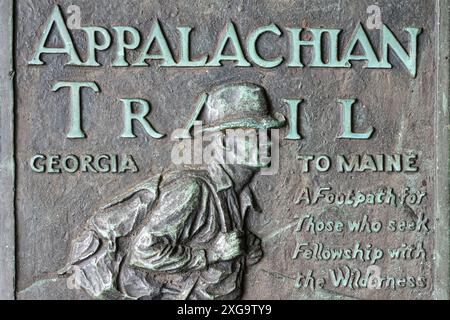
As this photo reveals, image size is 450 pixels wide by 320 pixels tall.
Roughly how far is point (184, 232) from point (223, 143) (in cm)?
38

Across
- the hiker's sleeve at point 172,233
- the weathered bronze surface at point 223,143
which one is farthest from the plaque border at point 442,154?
the hiker's sleeve at point 172,233

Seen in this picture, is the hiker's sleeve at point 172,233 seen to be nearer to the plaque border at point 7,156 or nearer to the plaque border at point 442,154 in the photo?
the plaque border at point 7,156

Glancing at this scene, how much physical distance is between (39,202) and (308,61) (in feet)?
3.93

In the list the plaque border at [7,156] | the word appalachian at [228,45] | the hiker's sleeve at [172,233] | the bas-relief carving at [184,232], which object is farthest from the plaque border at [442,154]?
the plaque border at [7,156]

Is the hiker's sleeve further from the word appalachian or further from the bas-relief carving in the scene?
the word appalachian

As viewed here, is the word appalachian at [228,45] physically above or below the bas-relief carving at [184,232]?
above

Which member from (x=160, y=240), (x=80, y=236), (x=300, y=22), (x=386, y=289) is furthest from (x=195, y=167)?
(x=386, y=289)

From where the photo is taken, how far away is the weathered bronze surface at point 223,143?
2359mm

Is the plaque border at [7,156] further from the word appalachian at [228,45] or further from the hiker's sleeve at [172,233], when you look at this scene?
the hiker's sleeve at [172,233]

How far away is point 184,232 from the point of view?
2.34m

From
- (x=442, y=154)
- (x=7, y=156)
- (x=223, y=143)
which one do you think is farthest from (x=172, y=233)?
(x=442, y=154)

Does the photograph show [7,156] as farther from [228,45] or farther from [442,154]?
[442,154]

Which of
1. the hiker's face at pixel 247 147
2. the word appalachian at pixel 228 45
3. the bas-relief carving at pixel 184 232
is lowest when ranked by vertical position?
the bas-relief carving at pixel 184 232

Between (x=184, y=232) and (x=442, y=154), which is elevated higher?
(x=442, y=154)
